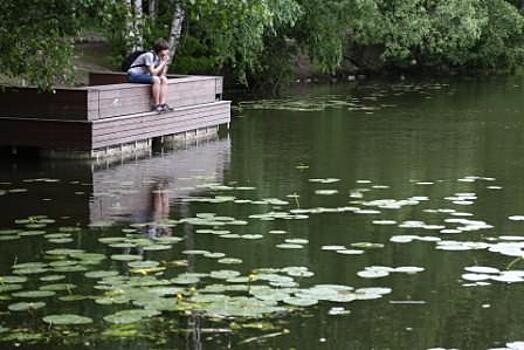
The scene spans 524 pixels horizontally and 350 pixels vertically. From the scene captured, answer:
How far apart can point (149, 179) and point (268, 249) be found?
4.77m

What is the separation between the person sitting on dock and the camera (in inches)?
696

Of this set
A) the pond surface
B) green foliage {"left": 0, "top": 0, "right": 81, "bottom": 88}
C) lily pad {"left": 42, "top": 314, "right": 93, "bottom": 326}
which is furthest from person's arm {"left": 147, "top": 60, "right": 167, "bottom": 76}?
lily pad {"left": 42, "top": 314, "right": 93, "bottom": 326}

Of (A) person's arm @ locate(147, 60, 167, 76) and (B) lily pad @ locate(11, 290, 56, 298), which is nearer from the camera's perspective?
(B) lily pad @ locate(11, 290, 56, 298)

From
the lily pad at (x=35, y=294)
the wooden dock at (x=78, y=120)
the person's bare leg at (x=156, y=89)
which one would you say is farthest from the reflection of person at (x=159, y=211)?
the person's bare leg at (x=156, y=89)

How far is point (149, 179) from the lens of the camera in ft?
45.4

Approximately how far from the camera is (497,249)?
9.30 m

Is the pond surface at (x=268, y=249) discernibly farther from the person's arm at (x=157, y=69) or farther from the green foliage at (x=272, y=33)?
the green foliage at (x=272, y=33)

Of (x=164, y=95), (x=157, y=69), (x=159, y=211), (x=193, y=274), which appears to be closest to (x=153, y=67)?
(x=157, y=69)

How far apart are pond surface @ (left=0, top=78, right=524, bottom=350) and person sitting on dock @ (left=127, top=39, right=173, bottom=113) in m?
0.89

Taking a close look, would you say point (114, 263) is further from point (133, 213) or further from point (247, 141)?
point (247, 141)

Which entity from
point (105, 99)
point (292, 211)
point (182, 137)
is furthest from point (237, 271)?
point (182, 137)

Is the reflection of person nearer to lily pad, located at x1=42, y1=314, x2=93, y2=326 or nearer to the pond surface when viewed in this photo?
the pond surface

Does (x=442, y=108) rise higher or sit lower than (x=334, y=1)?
lower

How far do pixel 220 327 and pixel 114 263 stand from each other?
2067mm
